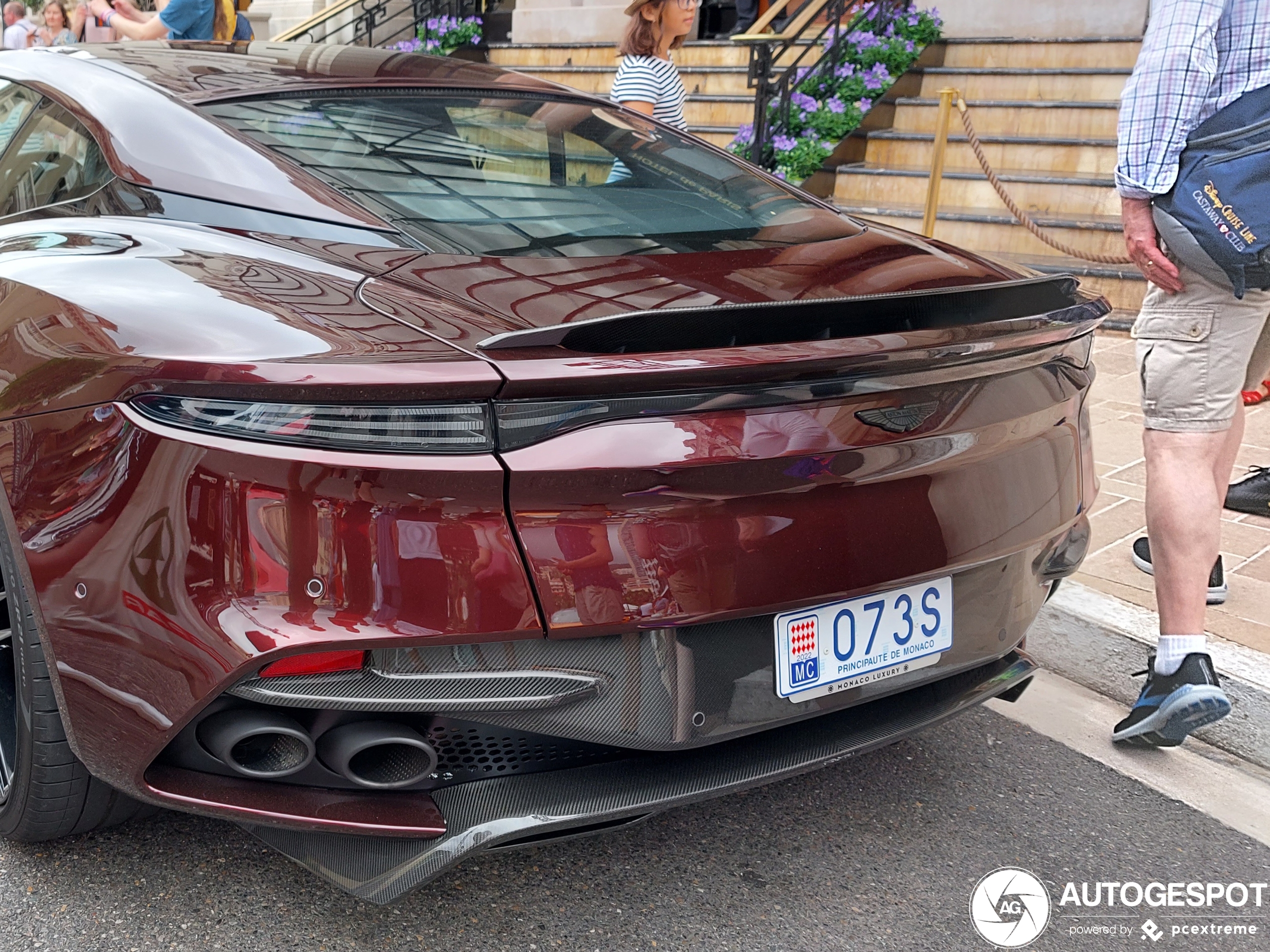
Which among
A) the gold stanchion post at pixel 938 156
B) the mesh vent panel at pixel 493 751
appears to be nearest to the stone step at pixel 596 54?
the gold stanchion post at pixel 938 156

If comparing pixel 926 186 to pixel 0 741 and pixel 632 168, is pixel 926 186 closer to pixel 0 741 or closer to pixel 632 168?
pixel 632 168

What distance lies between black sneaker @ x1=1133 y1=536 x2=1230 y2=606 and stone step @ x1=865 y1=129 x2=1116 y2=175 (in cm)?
498

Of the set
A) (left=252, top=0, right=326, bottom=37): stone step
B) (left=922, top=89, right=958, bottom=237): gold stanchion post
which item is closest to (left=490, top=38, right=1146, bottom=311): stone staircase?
(left=922, top=89, right=958, bottom=237): gold stanchion post

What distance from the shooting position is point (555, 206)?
2277 millimetres

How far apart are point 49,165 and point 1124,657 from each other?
274cm

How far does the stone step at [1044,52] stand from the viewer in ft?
27.1

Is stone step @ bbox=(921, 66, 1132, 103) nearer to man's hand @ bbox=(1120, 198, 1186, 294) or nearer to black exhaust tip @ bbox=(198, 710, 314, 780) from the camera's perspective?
man's hand @ bbox=(1120, 198, 1186, 294)

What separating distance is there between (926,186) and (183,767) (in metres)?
7.37

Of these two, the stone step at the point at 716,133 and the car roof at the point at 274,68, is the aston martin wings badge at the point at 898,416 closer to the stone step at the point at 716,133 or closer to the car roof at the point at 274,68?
the car roof at the point at 274,68

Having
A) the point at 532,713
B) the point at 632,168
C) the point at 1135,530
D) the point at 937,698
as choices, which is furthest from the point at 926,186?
the point at 532,713

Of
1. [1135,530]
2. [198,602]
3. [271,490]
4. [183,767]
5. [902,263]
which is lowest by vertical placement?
[1135,530]

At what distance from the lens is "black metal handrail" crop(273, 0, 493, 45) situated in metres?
13.2

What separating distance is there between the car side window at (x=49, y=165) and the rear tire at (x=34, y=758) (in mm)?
808

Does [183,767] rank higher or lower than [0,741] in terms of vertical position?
higher
